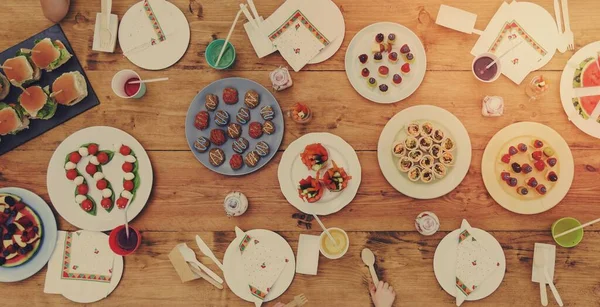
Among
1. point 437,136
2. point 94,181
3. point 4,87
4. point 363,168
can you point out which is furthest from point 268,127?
point 4,87

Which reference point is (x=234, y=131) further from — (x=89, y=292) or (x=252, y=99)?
(x=89, y=292)

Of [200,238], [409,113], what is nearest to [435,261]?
[409,113]

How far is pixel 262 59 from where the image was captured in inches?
88.7

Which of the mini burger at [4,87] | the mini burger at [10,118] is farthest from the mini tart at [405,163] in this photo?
the mini burger at [4,87]

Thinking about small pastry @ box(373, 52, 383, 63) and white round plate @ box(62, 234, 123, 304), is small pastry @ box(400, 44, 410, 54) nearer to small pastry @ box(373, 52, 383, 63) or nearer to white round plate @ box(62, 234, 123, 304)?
small pastry @ box(373, 52, 383, 63)

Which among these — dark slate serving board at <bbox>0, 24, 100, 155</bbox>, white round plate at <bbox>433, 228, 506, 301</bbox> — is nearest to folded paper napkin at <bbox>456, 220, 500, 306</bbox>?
white round plate at <bbox>433, 228, 506, 301</bbox>

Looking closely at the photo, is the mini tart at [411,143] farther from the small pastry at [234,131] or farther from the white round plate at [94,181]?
the white round plate at [94,181]

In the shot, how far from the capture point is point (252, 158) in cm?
213

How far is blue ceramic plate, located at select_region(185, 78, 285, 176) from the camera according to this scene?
7.06ft

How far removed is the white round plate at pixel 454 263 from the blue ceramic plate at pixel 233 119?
3.34 feet

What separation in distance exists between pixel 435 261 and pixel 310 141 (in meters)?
0.90

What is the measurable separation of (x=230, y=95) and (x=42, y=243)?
1274 millimetres

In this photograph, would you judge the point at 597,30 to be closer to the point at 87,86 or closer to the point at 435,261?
the point at 435,261

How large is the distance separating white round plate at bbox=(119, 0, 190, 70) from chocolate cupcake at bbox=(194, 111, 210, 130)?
1.16ft
